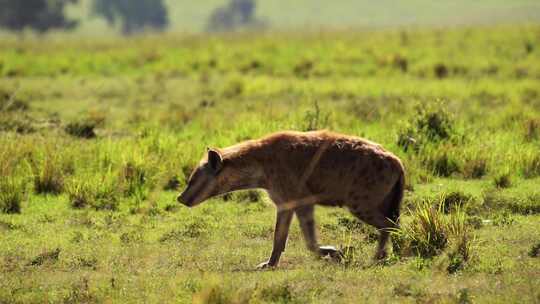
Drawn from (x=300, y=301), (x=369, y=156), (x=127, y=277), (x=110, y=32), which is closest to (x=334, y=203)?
(x=369, y=156)

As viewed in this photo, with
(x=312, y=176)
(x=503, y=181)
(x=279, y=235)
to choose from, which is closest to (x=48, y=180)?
(x=279, y=235)

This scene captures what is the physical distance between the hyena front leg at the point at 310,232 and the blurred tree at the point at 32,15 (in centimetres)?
6409

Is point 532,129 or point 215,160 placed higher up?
point 215,160

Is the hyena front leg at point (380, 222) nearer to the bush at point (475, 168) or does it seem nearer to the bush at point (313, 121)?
the bush at point (475, 168)

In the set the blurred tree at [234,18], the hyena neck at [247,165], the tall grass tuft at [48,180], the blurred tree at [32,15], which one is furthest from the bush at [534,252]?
the blurred tree at [234,18]

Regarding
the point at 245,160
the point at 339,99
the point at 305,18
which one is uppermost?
the point at 245,160

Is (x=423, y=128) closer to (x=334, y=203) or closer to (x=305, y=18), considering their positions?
(x=334, y=203)

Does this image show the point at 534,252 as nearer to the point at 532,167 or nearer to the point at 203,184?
the point at 203,184

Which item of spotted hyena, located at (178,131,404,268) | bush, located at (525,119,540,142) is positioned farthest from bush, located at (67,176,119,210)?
bush, located at (525,119,540,142)

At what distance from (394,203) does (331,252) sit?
729 millimetres

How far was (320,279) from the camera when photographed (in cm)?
741

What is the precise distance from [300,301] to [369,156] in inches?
66.3

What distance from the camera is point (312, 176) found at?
8039 millimetres

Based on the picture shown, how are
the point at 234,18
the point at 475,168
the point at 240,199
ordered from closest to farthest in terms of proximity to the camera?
the point at 240,199 < the point at 475,168 < the point at 234,18
